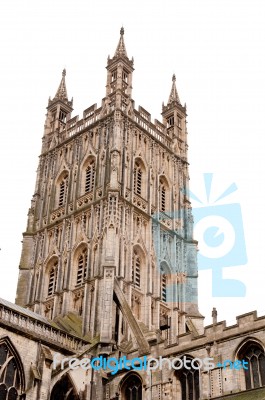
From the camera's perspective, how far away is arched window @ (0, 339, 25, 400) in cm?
2888

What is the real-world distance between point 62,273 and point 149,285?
19.0 feet

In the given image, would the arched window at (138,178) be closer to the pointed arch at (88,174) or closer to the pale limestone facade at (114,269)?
the pale limestone facade at (114,269)

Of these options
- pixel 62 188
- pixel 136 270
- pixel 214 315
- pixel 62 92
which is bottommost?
pixel 214 315

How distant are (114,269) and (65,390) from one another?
8340 mm

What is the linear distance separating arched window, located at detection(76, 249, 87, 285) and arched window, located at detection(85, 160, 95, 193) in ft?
16.8

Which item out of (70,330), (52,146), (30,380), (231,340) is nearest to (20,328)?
(30,380)

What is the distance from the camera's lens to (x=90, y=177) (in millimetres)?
45281

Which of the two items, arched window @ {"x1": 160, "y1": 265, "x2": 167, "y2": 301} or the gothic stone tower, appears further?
arched window @ {"x1": 160, "y1": 265, "x2": 167, "y2": 301}

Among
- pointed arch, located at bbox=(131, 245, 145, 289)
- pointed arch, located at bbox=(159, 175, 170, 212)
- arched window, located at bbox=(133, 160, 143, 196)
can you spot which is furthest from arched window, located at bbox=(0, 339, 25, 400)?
pointed arch, located at bbox=(159, 175, 170, 212)

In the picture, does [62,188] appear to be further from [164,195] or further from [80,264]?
[80,264]

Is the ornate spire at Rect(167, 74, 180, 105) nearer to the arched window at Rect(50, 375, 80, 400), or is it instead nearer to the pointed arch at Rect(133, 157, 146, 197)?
the pointed arch at Rect(133, 157, 146, 197)

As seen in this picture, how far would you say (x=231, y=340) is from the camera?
28.3 meters

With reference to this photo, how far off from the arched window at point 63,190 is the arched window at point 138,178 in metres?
5.26

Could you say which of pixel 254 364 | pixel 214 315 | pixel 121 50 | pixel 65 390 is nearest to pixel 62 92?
pixel 121 50
